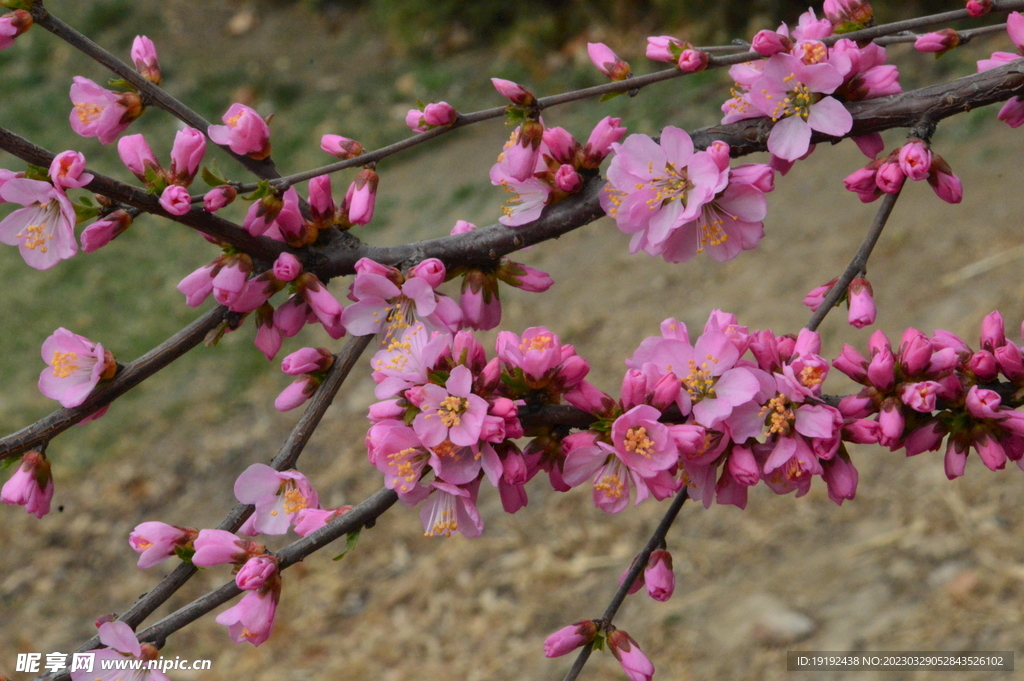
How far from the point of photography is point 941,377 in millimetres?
1101

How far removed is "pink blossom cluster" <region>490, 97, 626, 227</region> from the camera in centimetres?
121

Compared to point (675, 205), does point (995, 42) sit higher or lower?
lower

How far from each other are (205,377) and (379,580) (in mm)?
1872

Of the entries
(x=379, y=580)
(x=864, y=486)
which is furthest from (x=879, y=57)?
(x=379, y=580)

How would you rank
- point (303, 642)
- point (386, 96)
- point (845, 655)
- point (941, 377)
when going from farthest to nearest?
→ 1. point (386, 96)
2. point (303, 642)
3. point (845, 655)
4. point (941, 377)

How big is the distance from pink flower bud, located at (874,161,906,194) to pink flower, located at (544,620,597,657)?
0.69 metres

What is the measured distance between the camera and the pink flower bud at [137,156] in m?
1.17

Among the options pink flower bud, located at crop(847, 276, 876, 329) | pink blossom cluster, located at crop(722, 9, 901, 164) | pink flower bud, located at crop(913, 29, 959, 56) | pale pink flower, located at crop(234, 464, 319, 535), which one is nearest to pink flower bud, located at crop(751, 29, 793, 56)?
pink blossom cluster, located at crop(722, 9, 901, 164)

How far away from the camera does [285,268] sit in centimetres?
119

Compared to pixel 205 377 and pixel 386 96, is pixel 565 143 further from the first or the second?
pixel 386 96

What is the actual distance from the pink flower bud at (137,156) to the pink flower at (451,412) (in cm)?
46

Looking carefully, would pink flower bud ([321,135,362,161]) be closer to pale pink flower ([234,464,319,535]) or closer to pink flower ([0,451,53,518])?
pale pink flower ([234,464,319,535])

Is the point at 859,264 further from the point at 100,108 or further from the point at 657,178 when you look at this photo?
the point at 100,108

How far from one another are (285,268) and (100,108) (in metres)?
0.38
